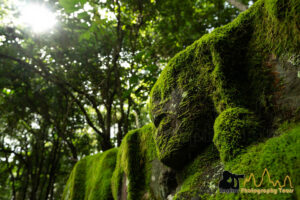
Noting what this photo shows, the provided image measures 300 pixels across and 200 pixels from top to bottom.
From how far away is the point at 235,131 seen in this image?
1819 mm

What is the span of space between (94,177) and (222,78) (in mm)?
4181

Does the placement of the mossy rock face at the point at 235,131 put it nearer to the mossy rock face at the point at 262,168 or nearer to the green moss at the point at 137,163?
the mossy rock face at the point at 262,168

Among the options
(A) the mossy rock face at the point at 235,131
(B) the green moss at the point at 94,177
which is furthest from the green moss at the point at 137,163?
(A) the mossy rock face at the point at 235,131

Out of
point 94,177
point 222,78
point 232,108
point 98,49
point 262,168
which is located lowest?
point 262,168

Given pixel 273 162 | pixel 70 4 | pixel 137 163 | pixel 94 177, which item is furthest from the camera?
pixel 94 177

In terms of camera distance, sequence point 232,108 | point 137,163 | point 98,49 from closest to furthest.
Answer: point 232,108, point 137,163, point 98,49

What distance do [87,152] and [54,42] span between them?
7.64 metres

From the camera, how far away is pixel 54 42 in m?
7.86

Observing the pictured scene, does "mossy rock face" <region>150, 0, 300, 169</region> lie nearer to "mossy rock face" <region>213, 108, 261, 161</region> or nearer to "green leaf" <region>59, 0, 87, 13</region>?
"mossy rock face" <region>213, 108, 261, 161</region>

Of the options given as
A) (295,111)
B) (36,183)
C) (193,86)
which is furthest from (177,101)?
(36,183)

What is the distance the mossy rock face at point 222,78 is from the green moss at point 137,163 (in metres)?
0.67

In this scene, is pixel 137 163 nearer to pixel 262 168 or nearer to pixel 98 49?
pixel 262 168

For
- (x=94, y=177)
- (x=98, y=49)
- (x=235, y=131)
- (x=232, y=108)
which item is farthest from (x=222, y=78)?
(x=98, y=49)

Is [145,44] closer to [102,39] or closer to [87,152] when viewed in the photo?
[102,39]
